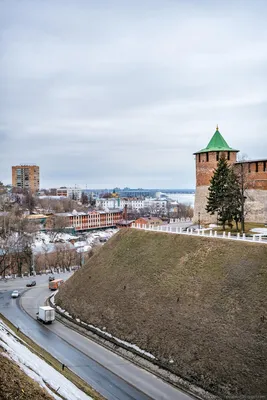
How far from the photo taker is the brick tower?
125 ft

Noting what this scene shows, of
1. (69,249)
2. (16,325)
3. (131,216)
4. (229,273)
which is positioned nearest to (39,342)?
(16,325)

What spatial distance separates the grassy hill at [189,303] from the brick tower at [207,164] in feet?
28.0

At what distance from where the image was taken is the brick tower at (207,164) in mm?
38250

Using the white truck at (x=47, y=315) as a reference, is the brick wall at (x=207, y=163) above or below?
above

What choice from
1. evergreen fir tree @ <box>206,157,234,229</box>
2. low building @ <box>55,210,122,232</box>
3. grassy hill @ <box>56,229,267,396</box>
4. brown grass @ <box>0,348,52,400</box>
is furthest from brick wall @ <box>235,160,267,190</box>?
low building @ <box>55,210,122,232</box>

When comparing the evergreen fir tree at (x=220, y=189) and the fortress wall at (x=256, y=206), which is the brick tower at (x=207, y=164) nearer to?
the evergreen fir tree at (x=220, y=189)

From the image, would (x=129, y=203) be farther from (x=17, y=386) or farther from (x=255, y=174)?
(x=17, y=386)

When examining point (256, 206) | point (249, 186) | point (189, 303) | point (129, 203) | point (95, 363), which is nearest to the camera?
point (95, 363)

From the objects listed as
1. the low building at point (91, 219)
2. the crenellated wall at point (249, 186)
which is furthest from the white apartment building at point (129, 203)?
the crenellated wall at point (249, 186)

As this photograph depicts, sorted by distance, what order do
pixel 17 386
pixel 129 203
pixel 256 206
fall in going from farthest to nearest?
pixel 129 203
pixel 256 206
pixel 17 386

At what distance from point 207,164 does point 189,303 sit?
1924 centimetres

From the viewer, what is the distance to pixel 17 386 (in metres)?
11.9

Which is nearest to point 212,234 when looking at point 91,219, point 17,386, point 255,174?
point 255,174

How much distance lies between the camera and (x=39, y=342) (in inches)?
951
